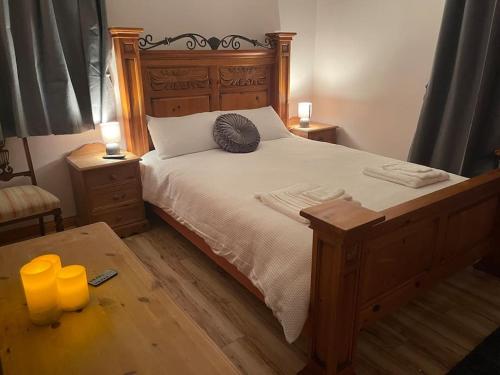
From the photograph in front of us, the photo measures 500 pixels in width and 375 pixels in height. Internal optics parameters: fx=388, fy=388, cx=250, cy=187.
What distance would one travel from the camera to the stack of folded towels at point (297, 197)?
5.87 feet

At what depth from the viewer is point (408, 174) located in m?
2.17

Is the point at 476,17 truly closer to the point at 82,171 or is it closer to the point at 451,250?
the point at 451,250

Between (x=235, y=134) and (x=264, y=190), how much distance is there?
934 mm

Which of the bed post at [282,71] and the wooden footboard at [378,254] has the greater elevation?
the bed post at [282,71]

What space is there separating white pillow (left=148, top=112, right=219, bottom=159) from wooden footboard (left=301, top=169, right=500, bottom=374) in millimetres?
1698

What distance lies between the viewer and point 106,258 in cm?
158

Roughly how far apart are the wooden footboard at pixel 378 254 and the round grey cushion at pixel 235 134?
151cm

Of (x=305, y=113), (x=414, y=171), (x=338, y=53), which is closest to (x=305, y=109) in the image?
(x=305, y=113)

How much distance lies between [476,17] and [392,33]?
2.34ft

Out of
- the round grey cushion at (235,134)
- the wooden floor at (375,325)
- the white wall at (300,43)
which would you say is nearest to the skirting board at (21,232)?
the wooden floor at (375,325)

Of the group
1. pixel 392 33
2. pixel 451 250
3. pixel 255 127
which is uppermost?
pixel 392 33

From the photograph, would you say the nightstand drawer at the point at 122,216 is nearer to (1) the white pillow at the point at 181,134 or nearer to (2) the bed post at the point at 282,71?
(1) the white pillow at the point at 181,134

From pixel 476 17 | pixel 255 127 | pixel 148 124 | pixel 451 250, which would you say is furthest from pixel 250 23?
pixel 451 250

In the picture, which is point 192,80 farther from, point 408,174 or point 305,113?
point 408,174
